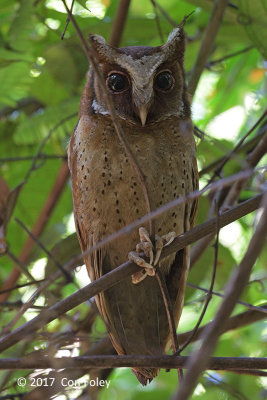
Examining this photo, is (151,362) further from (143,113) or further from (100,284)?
(143,113)

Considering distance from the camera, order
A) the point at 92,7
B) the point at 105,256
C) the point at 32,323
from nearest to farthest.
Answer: the point at 32,323 → the point at 105,256 → the point at 92,7

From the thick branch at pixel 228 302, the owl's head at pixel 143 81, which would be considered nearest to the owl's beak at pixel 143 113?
the owl's head at pixel 143 81

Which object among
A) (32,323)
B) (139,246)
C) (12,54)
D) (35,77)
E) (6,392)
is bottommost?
(32,323)

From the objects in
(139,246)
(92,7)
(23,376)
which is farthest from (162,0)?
(23,376)

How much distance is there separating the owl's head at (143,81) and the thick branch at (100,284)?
0.81 metres

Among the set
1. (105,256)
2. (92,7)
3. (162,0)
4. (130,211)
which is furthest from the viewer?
(162,0)

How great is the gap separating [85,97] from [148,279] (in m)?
0.94

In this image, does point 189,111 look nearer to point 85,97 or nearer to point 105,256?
point 85,97

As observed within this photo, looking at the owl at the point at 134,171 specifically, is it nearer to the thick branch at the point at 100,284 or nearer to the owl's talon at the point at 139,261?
the owl's talon at the point at 139,261

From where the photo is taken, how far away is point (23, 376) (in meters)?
2.45

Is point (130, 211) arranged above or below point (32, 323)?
above

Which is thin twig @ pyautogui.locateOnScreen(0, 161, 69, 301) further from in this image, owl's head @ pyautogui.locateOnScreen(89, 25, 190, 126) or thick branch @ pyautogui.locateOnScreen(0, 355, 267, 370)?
thick branch @ pyautogui.locateOnScreen(0, 355, 267, 370)

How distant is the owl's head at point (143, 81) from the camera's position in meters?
2.49

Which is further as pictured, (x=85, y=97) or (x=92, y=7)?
(x=92, y=7)
